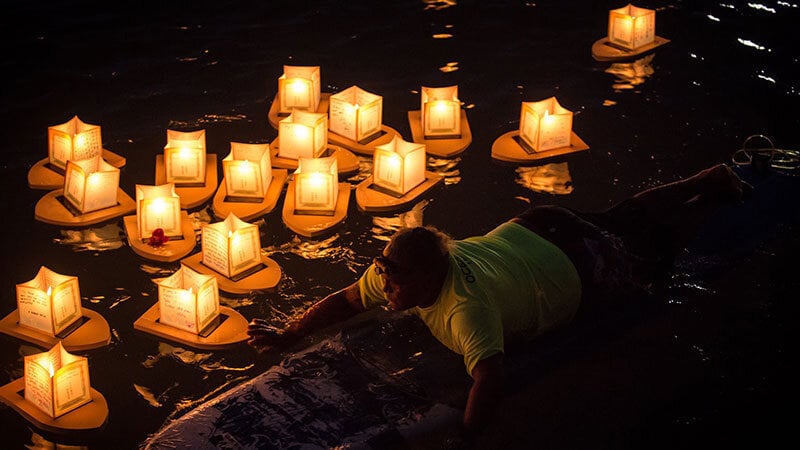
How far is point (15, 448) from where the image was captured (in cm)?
384

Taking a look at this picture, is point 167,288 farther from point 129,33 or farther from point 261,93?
point 129,33

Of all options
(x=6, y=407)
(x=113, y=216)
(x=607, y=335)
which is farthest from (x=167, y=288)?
(x=607, y=335)

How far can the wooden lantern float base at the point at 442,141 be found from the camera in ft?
19.8

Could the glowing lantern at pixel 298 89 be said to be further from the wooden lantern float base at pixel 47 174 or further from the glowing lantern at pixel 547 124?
the glowing lantern at pixel 547 124

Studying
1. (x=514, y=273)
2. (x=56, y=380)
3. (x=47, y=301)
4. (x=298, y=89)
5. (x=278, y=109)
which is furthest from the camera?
(x=278, y=109)

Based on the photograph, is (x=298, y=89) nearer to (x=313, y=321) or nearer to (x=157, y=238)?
(x=157, y=238)

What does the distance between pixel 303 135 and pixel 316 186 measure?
0.59 metres

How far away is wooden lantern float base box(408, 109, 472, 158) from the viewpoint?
19.8 ft

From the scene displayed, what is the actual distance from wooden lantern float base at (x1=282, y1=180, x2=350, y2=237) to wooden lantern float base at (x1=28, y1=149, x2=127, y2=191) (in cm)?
128

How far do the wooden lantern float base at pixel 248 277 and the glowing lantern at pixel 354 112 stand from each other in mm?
1415

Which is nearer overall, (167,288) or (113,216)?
(167,288)

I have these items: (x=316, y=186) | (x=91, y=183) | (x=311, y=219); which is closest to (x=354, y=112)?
(x=316, y=186)

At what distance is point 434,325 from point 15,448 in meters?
1.86

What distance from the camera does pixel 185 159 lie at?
18.3 ft
